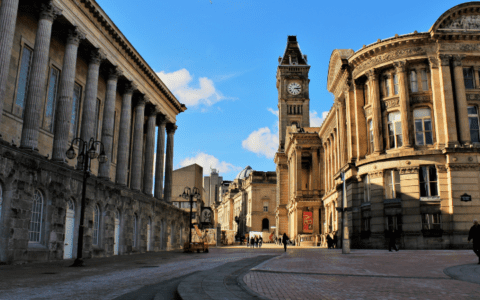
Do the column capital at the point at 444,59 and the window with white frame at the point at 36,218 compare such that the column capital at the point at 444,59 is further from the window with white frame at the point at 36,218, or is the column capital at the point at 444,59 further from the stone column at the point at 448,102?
the window with white frame at the point at 36,218

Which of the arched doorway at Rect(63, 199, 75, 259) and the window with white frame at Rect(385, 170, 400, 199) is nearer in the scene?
the arched doorway at Rect(63, 199, 75, 259)

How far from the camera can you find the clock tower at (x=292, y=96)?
9519cm

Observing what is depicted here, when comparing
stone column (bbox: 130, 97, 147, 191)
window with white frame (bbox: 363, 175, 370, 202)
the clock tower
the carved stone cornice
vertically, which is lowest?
window with white frame (bbox: 363, 175, 370, 202)

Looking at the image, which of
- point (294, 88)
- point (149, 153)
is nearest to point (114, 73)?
point (149, 153)

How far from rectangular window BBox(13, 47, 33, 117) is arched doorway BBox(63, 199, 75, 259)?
688 cm

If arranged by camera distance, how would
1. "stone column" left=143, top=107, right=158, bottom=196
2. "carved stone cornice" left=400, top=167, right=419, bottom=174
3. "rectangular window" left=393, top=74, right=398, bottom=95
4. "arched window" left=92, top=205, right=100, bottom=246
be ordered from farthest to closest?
"stone column" left=143, top=107, right=158, bottom=196
"rectangular window" left=393, top=74, right=398, bottom=95
"carved stone cornice" left=400, top=167, right=419, bottom=174
"arched window" left=92, top=205, right=100, bottom=246

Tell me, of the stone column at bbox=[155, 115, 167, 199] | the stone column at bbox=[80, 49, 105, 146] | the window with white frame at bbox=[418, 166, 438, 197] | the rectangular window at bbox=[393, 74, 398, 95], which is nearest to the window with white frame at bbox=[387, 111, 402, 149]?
the rectangular window at bbox=[393, 74, 398, 95]

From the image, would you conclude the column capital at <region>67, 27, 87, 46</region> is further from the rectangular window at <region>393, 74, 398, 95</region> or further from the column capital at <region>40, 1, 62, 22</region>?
the rectangular window at <region>393, 74, 398, 95</region>

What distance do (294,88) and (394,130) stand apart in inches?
2527

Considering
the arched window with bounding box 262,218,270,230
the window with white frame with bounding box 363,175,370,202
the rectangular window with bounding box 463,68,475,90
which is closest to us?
the rectangular window with bounding box 463,68,475,90

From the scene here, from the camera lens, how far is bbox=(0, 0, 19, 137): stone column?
60.8ft

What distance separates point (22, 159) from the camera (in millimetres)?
18391

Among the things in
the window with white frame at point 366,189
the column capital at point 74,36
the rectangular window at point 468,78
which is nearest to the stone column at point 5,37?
the column capital at point 74,36

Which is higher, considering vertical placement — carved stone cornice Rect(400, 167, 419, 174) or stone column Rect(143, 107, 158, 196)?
stone column Rect(143, 107, 158, 196)
